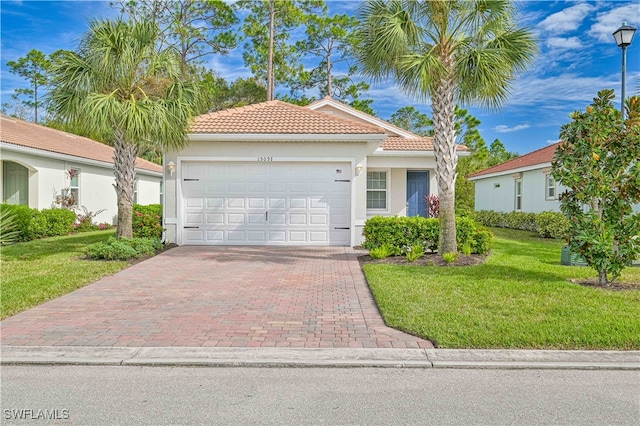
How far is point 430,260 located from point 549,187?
465 inches

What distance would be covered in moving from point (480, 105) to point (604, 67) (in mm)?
9046

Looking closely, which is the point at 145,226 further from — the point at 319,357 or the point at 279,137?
the point at 319,357

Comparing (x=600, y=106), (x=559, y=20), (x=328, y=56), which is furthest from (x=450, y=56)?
(x=328, y=56)

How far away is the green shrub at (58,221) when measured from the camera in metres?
15.7

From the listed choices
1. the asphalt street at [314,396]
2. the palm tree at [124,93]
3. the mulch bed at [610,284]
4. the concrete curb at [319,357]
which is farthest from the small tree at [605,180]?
the palm tree at [124,93]

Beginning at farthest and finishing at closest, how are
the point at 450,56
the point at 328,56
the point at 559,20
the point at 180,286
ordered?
1. the point at 328,56
2. the point at 559,20
3. the point at 450,56
4. the point at 180,286

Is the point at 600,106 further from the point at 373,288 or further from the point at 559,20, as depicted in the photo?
the point at 559,20

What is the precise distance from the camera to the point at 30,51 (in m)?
35.6

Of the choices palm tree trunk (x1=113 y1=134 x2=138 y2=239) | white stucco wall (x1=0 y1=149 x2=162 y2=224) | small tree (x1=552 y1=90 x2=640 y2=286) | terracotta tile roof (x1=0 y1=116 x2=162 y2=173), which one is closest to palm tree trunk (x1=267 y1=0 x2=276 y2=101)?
white stucco wall (x1=0 y1=149 x2=162 y2=224)

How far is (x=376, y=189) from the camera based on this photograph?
16.4 m

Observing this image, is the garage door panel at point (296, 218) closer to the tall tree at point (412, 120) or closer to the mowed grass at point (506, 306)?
the mowed grass at point (506, 306)

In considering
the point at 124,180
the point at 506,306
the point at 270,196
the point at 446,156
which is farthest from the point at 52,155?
the point at 506,306

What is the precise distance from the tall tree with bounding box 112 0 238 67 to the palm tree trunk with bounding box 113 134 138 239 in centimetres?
1754

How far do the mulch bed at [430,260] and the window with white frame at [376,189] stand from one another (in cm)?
556
